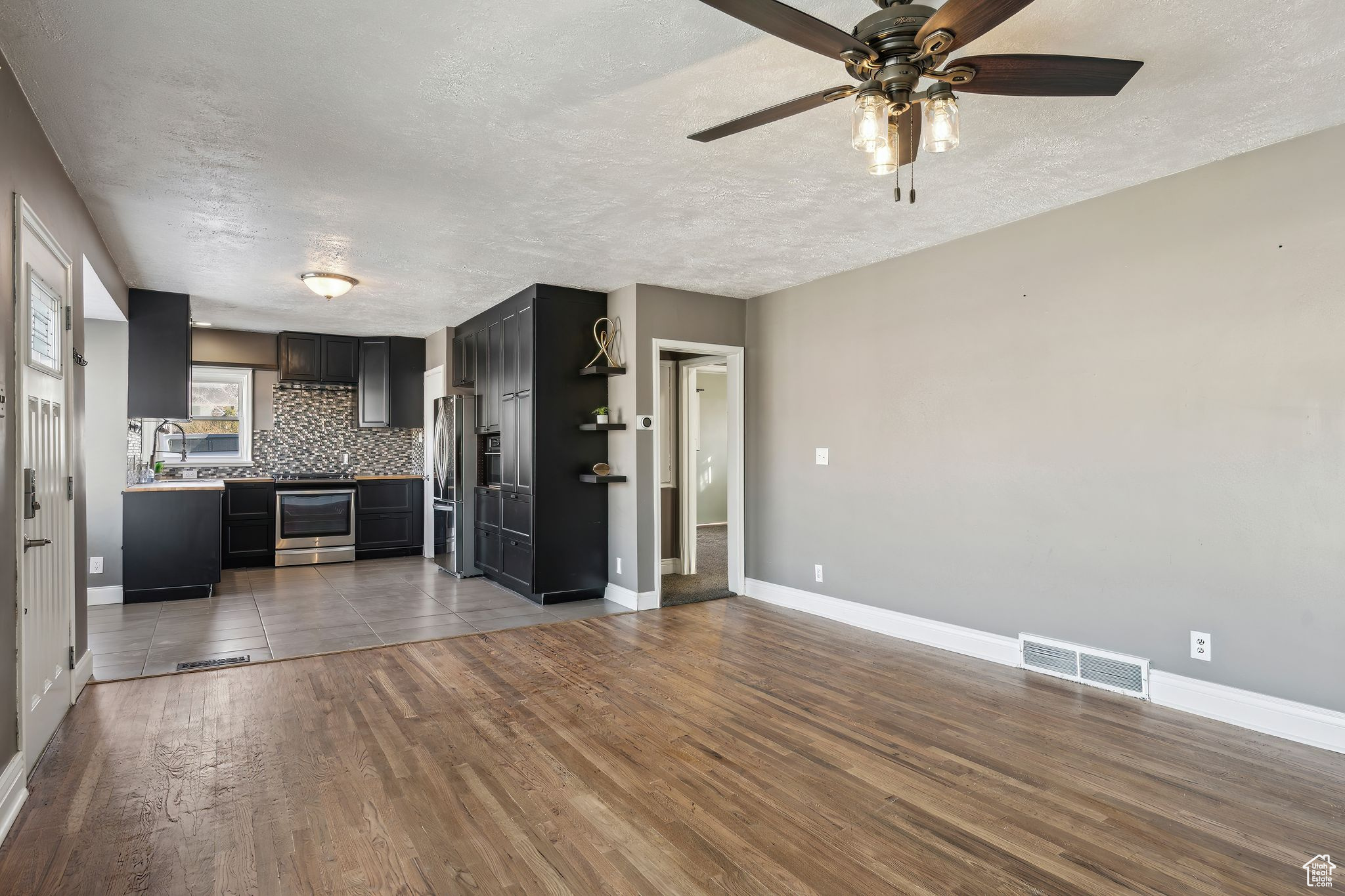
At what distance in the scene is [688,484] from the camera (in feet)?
22.2

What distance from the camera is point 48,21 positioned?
2109 millimetres

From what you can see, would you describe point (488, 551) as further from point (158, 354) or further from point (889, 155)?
point (889, 155)

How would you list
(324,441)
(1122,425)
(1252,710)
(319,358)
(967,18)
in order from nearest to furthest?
(967,18), (1252,710), (1122,425), (319,358), (324,441)

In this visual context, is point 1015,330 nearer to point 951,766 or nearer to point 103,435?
point 951,766

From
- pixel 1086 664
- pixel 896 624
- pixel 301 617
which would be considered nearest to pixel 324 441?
pixel 301 617

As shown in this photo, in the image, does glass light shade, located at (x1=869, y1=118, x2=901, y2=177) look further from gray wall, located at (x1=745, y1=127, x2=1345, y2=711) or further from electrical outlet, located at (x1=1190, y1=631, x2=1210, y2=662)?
electrical outlet, located at (x1=1190, y1=631, x2=1210, y2=662)

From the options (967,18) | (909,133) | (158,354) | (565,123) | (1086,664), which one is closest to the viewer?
(967,18)

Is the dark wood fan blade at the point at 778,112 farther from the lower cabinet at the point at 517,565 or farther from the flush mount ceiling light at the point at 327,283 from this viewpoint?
the lower cabinet at the point at 517,565

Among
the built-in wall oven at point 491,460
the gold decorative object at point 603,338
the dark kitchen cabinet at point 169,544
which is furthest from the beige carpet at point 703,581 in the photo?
the dark kitchen cabinet at point 169,544

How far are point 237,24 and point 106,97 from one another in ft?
2.82

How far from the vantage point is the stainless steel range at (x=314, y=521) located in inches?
290

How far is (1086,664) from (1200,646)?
0.53 metres

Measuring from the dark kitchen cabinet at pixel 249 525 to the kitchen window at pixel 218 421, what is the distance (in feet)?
2.30

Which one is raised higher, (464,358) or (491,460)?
(464,358)
